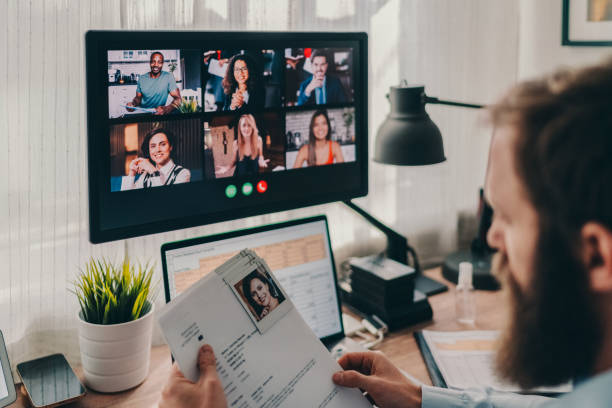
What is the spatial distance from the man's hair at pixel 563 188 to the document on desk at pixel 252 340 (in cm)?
35

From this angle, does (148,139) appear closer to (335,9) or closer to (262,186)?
(262,186)

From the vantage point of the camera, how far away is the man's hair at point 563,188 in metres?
0.62

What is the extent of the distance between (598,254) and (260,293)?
0.52 m

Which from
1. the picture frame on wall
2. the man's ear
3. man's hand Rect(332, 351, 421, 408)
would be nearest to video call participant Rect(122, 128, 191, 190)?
man's hand Rect(332, 351, 421, 408)

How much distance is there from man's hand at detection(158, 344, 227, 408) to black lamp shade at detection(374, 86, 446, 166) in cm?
71

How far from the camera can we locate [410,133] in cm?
137

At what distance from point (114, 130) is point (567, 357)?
2.52 feet

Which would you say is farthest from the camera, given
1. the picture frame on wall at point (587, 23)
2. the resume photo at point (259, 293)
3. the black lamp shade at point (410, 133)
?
the picture frame on wall at point (587, 23)

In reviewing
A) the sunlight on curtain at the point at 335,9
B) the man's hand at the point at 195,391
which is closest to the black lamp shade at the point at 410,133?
the sunlight on curtain at the point at 335,9

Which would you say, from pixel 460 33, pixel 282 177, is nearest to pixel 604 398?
pixel 282 177

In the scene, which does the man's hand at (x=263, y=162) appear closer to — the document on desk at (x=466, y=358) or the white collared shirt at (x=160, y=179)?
the white collared shirt at (x=160, y=179)

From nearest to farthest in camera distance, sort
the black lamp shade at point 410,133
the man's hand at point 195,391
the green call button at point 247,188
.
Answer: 1. the man's hand at point 195,391
2. the green call button at point 247,188
3. the black lamp shade at point 410,133

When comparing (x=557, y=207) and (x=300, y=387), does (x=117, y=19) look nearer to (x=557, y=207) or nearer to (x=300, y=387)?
(x=300, y=387)

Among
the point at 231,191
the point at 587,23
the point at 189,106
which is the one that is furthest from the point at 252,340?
the point at 587,23
